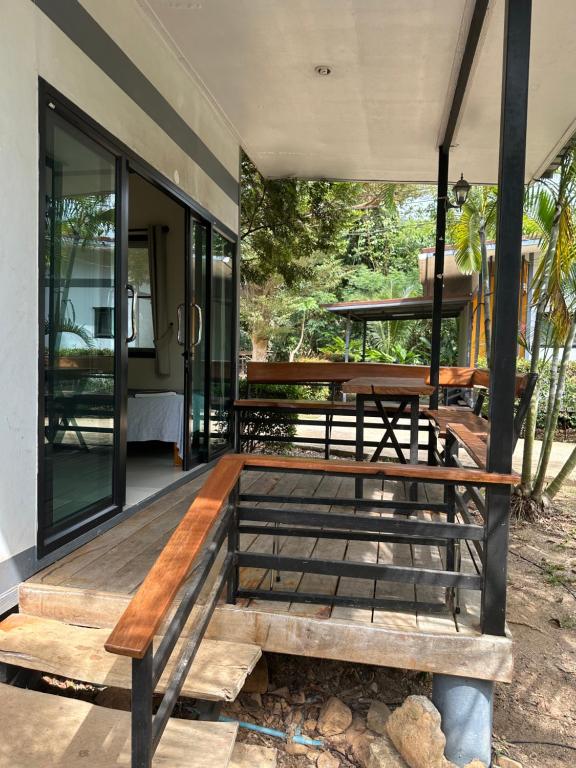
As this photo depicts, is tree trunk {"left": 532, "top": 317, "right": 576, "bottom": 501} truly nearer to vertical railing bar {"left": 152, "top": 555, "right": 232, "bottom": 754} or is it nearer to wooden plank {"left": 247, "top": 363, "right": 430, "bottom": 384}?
wooden plank {"left": 247, "top": 363, "right": 430, "bottom": 384}

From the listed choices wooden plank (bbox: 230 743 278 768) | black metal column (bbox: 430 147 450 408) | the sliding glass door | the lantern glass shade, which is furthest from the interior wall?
wooden plank (bbox: 230 743 278 768)

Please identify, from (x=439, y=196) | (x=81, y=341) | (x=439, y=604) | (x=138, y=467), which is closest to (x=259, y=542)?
(x=439, y=604)

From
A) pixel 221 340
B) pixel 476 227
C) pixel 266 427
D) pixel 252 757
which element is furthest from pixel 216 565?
pixel 476 227

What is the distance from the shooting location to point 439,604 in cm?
218

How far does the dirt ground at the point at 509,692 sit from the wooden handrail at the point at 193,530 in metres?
0.94

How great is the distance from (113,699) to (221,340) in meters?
3.46

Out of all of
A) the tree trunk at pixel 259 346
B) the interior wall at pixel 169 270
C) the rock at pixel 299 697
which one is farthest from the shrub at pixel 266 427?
the tree trunk at pixel 259 346

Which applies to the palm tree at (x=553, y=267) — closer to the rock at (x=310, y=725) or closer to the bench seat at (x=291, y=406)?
the bench seat at (x=291, y=406)

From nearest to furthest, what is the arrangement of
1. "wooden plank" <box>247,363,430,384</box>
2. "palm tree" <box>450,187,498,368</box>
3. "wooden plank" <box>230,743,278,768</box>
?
"wooden plank" <box>230,743,278,768</box> → "wooden plank" <box>247,363,430,384</box> → "palm tree" <box>450,187,498,368</box>

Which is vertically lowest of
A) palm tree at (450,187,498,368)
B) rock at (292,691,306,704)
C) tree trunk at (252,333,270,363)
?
rock at (292,691,306,704)

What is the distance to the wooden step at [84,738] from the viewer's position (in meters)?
1.58

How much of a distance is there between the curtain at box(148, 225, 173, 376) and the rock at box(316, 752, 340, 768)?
4.39m

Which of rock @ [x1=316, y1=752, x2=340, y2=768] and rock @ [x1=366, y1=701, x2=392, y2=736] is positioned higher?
rock @ [x1=366, y1=701, x2=392, y2=736]

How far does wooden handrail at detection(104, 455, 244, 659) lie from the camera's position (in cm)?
127
